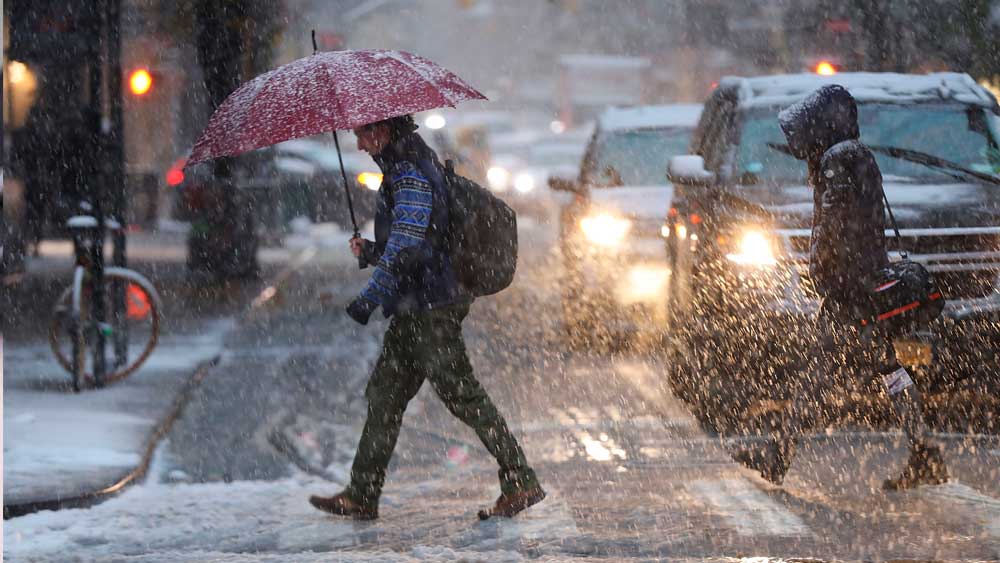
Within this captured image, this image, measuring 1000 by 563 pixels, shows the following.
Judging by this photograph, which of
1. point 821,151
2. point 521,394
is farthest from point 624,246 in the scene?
point 821,151

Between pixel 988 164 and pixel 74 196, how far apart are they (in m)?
12.5

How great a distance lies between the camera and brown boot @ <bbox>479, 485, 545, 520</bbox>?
21.1ft

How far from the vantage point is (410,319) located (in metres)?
6.39

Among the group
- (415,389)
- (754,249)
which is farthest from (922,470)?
(415,389)

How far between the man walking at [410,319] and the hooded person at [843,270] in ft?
4.50

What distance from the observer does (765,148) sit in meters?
9.47

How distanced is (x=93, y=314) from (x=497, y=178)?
32808mm

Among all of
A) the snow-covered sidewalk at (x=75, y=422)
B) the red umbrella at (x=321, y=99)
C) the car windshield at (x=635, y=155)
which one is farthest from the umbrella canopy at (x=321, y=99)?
the car windshield at (x=635, y=155)

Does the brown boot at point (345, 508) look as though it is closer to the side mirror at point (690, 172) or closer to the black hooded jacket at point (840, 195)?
the black hooded jacket at point (840, 195)

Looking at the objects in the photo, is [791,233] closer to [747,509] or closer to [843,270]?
[843,270]

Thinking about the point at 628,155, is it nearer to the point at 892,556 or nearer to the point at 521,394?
the point at 521,394

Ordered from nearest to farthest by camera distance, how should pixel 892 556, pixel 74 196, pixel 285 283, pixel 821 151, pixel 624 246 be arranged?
pixel 892 556, pixel 821 151, pixel 624 246, pixel 285 283, pixel 74 196

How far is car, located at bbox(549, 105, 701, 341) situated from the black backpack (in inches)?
231

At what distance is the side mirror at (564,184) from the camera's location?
43.1ft
